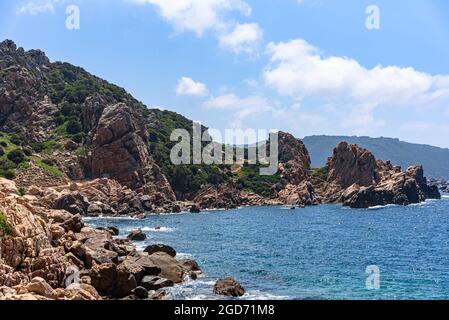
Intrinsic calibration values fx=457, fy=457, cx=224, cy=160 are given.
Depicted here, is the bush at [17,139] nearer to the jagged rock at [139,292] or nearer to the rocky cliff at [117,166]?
the rocky cliff at [117,166]

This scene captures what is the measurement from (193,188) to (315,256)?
113321mm

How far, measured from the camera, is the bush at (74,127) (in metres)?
168

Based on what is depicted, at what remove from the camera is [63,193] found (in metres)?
121

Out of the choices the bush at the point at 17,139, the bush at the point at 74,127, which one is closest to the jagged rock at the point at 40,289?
the bush at the point at 17,139

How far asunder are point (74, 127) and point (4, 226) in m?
139

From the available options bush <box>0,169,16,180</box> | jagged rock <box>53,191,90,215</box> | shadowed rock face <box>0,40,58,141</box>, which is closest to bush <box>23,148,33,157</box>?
shadowed rock face <box>0,40,58,141</box>

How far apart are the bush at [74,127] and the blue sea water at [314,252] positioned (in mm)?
58091

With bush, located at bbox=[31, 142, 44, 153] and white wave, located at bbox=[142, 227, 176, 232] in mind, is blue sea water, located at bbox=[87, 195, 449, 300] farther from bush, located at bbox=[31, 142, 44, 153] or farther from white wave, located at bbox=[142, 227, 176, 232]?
bush, located at bbox=[31, 142, 44, 153]

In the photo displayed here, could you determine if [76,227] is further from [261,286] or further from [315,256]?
[315,256]

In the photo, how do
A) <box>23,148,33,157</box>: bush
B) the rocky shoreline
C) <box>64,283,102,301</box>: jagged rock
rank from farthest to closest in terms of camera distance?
<box>23,148,33,157</box>: bush → the rocky shoreline → <box>64,283,102,301</box>: jagged rock

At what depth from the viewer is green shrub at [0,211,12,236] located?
35750mm

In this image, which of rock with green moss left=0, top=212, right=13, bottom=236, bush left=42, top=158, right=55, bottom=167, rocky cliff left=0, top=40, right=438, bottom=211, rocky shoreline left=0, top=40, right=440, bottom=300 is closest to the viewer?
rock with green moss left=0, top=212, right=13, bottom=236

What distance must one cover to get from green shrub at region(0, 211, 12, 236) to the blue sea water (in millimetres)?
14731
